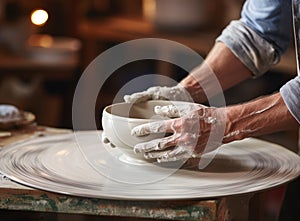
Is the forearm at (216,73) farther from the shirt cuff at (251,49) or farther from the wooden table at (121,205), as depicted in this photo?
the wooden table at (121,205)

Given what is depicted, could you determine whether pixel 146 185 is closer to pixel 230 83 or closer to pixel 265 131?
pixel 265 131

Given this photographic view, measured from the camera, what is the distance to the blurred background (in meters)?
2.96

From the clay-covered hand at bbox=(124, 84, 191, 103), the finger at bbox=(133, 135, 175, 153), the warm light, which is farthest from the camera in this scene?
the warm light

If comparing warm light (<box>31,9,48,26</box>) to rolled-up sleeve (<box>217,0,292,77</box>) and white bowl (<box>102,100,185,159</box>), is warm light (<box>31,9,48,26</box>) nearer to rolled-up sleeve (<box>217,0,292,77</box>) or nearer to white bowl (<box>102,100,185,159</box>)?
rolled-up sleeve (<box>217,0,292,77</box>)

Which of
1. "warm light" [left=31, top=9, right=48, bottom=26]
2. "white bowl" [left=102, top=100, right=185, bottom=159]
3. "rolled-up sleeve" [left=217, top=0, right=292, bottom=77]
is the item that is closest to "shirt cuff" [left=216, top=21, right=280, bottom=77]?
"rolled-up sleeve" [left=217, top=0, right=292, bottom=77]

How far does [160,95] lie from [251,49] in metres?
0.26

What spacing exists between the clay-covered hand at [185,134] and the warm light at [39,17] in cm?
218

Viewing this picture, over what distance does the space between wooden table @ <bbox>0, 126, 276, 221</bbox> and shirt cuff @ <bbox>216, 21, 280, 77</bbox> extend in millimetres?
459

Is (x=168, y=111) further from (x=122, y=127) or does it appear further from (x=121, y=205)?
(x=121, y=205)

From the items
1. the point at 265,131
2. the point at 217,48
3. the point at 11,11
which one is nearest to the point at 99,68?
the point at 11,11

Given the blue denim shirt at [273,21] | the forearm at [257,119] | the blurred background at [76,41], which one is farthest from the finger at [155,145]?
the blurred background at [76,41]

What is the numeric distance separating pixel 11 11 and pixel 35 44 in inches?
13.1

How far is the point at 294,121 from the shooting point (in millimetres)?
1250

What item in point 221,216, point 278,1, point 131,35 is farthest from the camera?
point 131,35
